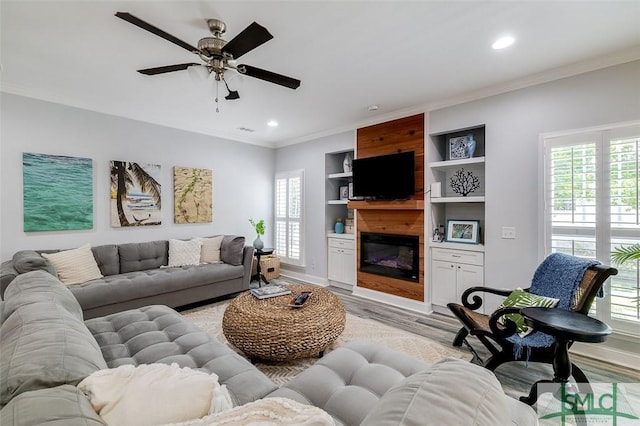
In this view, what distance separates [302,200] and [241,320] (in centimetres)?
A: 321

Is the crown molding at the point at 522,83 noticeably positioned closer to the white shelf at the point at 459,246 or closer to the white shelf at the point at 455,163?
the white shelf at the point at 455,163

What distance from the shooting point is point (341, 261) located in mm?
4820

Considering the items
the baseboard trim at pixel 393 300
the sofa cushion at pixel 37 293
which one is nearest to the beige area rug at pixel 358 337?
the baseboard trim at pixel 393 300

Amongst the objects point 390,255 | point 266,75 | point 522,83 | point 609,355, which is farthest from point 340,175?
point 609,355

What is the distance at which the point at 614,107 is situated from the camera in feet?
8.25

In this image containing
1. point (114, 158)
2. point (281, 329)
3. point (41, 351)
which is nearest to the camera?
point (41, 351)

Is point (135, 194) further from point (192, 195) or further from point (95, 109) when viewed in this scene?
point (95, 109)

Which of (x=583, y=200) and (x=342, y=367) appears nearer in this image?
(x=342, y=367)

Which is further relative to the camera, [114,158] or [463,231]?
[114,158]

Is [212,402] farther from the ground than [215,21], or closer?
closer

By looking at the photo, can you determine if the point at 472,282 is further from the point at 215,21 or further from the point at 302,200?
the point at 215,21

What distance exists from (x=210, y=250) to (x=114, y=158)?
1.84 m

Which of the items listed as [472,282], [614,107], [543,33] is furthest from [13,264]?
[614,107]

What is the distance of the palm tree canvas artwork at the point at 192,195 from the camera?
4520 millimetres
